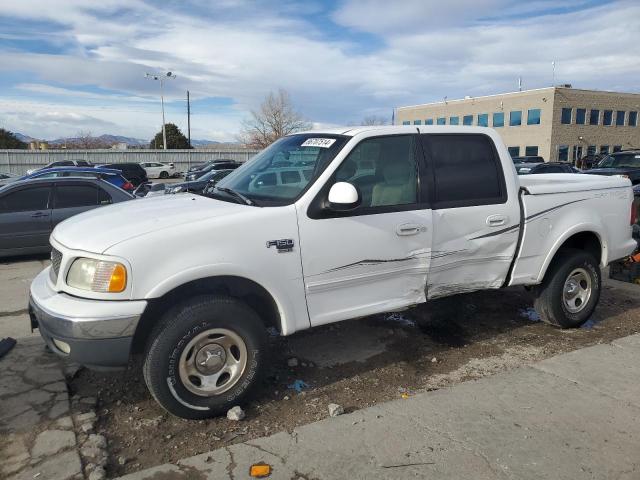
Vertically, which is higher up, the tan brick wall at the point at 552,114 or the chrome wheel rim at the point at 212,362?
the tan brick wall at the point at 552,114

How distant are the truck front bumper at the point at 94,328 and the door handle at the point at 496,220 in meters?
2.86

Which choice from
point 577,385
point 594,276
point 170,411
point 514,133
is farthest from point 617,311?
point 514,133

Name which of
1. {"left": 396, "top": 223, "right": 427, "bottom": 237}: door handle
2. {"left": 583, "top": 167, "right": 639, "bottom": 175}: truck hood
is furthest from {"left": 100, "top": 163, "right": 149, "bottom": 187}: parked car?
{"left": 396, "top": 223, "right": 427, "bottom": 237}: door handle

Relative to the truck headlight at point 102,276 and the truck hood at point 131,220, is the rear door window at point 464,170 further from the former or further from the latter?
the truck headlight at point 102,276

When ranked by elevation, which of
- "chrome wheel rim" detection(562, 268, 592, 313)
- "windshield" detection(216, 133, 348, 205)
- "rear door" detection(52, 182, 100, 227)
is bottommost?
"chrome wheel rim" detection(562, 268, 592, 313)

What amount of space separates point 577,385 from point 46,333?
3842 mm

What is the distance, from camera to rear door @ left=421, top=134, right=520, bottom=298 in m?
4.18

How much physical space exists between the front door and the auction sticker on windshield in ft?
0.70

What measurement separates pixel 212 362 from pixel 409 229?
1.74 metres

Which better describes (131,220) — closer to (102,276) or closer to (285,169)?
(102,276)

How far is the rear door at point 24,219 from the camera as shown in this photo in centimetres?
875

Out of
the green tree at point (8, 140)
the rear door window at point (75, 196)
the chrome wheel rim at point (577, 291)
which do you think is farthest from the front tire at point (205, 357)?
the green tree at point (8, 140)

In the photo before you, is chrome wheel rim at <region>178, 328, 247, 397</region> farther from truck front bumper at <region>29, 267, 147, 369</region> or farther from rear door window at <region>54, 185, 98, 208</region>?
rear door window at <region>54, 185, 98, 208</region>

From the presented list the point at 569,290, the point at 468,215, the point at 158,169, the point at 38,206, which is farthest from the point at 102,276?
the point at 158,169
